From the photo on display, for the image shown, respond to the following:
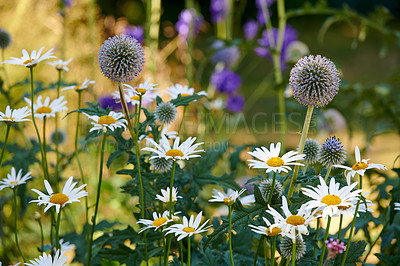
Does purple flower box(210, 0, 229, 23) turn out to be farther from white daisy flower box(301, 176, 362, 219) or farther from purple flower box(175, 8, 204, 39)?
white daisy flower box(301, 176, 362, 219)

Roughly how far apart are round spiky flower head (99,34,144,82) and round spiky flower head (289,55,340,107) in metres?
0.33

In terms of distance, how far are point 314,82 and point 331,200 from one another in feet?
0.68

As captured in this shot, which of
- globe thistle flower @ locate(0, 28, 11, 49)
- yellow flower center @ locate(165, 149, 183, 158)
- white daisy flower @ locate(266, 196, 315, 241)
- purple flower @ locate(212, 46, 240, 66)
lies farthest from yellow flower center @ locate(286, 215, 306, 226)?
purple flower @ locate(212, 46, 240, 66)

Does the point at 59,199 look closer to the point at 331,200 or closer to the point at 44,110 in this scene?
the point at 44,110

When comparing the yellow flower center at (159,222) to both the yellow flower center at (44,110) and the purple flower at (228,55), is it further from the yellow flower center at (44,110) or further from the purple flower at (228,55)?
the purple flower at (228,55)

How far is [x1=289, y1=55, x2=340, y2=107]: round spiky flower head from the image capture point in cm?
72

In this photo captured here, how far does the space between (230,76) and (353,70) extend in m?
3.59

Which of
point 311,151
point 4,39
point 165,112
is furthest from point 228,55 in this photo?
point 311,151

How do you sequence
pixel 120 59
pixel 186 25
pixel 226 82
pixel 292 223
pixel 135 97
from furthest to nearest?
pixel 186 25 < pixel 226 82 < pixel 135 97 < pixel 120 59 < pixel 292 223

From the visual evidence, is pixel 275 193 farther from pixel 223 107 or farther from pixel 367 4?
pixel 367 4

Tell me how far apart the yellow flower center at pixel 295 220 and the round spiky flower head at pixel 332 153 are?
7.1 inches

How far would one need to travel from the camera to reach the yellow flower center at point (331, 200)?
0.65 meters

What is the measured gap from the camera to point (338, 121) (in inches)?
81.4

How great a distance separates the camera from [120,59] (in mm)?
857
